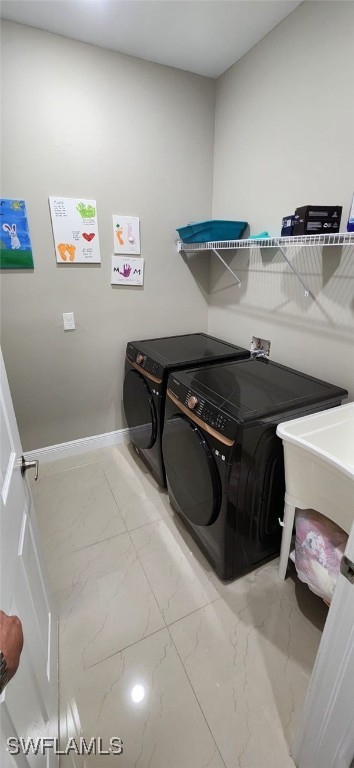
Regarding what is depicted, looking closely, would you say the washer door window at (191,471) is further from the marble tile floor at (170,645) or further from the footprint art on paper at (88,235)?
the footprint art on paper at (88,235)

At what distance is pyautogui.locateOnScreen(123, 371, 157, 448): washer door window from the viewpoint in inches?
74.5

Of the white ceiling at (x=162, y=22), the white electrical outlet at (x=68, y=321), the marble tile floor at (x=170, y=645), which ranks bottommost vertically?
the marble tile floor at (x=170, y=645)

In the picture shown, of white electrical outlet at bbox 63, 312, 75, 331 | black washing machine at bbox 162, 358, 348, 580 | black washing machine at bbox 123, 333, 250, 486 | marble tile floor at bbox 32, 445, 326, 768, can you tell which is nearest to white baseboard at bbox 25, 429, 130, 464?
black washing machine at bbox 123, 333, 250, 486

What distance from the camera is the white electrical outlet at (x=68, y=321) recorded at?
212cm

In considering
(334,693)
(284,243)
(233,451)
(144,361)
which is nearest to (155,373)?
(144,361)

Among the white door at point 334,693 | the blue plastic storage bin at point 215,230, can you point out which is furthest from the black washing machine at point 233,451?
the blue plastic storage bin at point 215,230

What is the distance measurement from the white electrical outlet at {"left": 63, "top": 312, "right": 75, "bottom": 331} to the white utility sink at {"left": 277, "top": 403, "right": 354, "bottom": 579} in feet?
5.10

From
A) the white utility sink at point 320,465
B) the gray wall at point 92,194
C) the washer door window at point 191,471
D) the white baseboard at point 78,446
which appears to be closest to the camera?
the white utility sink at point 320,465

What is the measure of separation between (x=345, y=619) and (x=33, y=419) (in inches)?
81.7

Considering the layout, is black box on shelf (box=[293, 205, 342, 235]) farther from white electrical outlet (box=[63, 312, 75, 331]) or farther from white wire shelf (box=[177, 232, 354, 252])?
white electrical outlet (box=[63, 312, 75, 331])

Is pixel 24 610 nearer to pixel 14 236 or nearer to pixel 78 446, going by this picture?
pixel 78 446

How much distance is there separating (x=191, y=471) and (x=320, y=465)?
575 mm

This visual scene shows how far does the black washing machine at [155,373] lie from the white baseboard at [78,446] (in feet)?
0.92

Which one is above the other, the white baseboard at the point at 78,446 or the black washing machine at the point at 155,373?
the black washing machine at the point at 155,373
